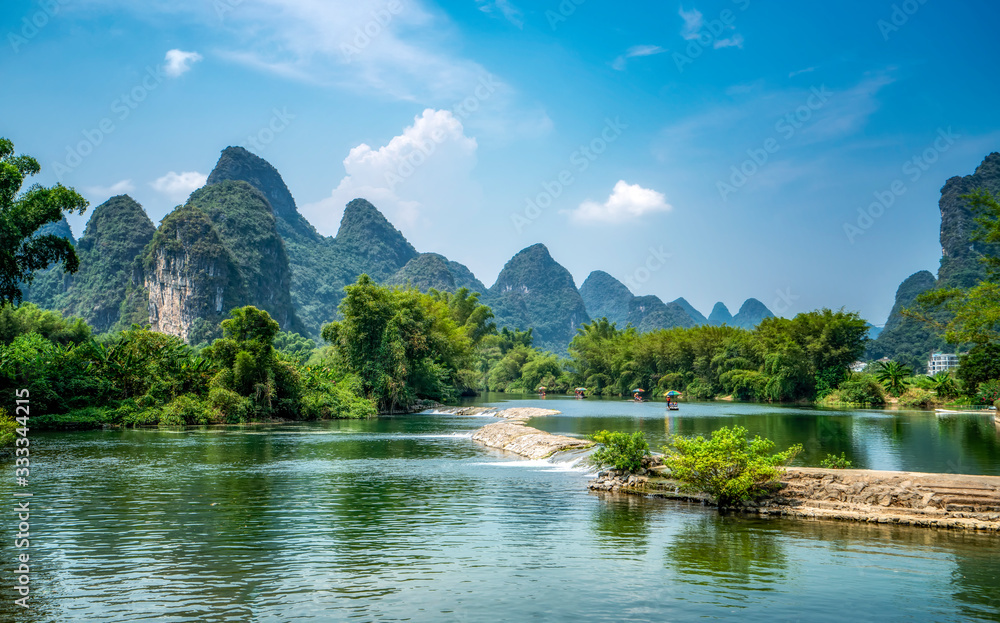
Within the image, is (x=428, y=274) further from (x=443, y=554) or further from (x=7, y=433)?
(x=443, y=554)

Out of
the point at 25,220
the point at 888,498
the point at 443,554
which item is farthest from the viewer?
the point at 25,220

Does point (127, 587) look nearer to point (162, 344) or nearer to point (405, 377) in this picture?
point (162, 344)

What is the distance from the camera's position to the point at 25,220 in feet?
63.5

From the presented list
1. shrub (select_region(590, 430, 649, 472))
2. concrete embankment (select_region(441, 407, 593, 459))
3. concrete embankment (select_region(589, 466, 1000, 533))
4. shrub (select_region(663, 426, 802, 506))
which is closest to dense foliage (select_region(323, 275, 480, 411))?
concrete embankment (select_region(441, 407, 593, 459))

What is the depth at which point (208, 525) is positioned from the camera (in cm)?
1130

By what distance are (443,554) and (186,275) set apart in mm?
113916

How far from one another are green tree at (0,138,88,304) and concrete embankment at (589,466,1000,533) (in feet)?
64.5

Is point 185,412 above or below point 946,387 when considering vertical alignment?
below

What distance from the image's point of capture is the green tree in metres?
18.9

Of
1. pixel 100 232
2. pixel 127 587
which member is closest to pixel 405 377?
pixel 127 587

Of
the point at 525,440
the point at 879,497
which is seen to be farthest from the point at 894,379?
the point at 879,497

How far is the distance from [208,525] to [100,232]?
14201cm

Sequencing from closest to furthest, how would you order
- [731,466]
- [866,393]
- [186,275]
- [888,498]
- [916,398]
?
[888,498] < [731,466] < [916,398] < [866,393] < [186,275]

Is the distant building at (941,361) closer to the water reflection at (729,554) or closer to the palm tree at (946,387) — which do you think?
→ the palm tree at (946,387)
